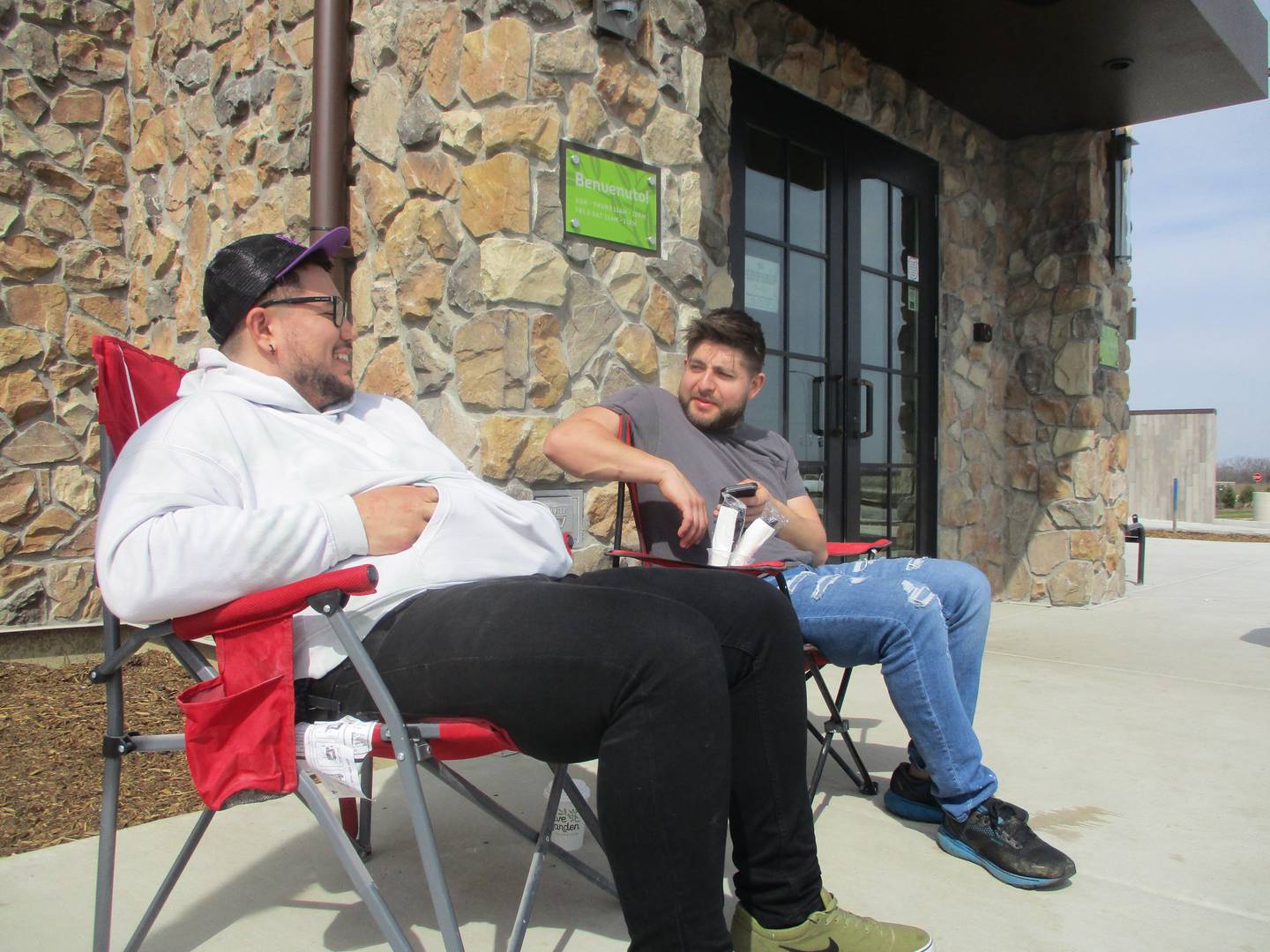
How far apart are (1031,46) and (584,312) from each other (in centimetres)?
293

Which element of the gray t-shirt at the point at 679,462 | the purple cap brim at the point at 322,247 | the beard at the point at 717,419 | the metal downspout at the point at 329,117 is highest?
the metal downspout at the point at 329,117

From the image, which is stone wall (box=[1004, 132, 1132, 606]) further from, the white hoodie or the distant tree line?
the distant tree line

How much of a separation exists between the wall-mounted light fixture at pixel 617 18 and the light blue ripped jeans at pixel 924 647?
1.77 metres

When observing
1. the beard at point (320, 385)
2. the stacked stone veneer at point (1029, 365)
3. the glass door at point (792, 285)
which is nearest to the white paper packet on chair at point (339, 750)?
the beard at point (320, 385)

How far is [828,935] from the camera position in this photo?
152 cm

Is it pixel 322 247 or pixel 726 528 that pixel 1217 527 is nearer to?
pixel 726 528

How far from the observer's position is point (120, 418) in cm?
168

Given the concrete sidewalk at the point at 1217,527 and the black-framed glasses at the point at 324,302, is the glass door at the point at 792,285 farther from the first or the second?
the concrete sidewalk at the point at 1217,527

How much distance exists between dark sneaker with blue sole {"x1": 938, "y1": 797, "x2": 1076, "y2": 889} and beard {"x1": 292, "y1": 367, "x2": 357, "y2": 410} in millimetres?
1487

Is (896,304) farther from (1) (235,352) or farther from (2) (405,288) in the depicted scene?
(1) (235,352)

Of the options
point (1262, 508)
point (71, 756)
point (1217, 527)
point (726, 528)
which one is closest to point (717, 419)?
point (726, 528)

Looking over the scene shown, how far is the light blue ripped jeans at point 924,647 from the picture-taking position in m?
2.03

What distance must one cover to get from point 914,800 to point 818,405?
2829 mm

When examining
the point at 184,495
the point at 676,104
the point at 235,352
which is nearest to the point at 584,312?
the point at 676,104
